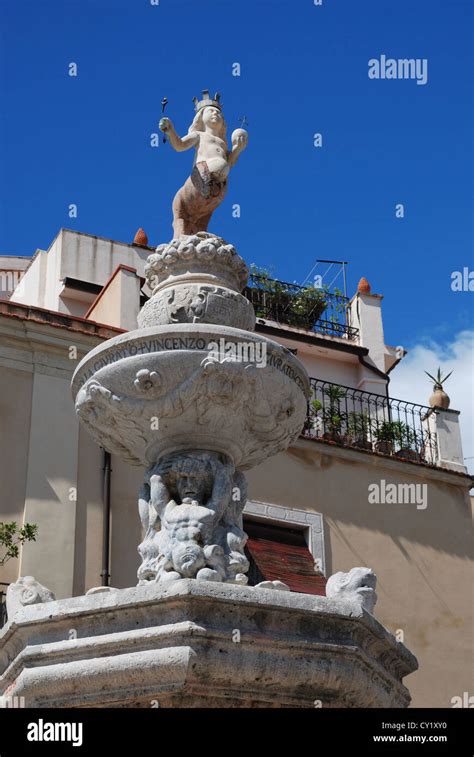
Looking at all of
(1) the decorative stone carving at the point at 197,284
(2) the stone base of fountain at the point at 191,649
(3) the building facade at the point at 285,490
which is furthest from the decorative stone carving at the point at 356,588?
(3) the building facade at the point at 285,490

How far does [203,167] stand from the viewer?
31.7ft

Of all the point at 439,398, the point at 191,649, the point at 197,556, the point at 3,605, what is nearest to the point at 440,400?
the point at 439,398

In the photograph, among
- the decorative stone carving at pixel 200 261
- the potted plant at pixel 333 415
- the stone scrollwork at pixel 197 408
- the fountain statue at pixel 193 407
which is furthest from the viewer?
the potted plant at pixel 333 415

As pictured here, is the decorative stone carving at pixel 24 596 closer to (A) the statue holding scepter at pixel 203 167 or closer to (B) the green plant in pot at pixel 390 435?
(A) the statue holding scepter at pixel 203 167

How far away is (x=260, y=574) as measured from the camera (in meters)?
15.5

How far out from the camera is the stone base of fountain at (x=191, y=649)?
6.80m

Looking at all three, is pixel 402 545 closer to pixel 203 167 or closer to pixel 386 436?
pixel 386 436

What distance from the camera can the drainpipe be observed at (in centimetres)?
1461

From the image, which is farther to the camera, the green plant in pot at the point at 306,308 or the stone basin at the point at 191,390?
the green plant in pot at the point at 306,308

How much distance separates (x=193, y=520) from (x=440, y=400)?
1248 cm

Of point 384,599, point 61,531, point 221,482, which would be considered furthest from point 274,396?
point 384,599

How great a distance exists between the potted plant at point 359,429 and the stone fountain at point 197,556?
360 inches
